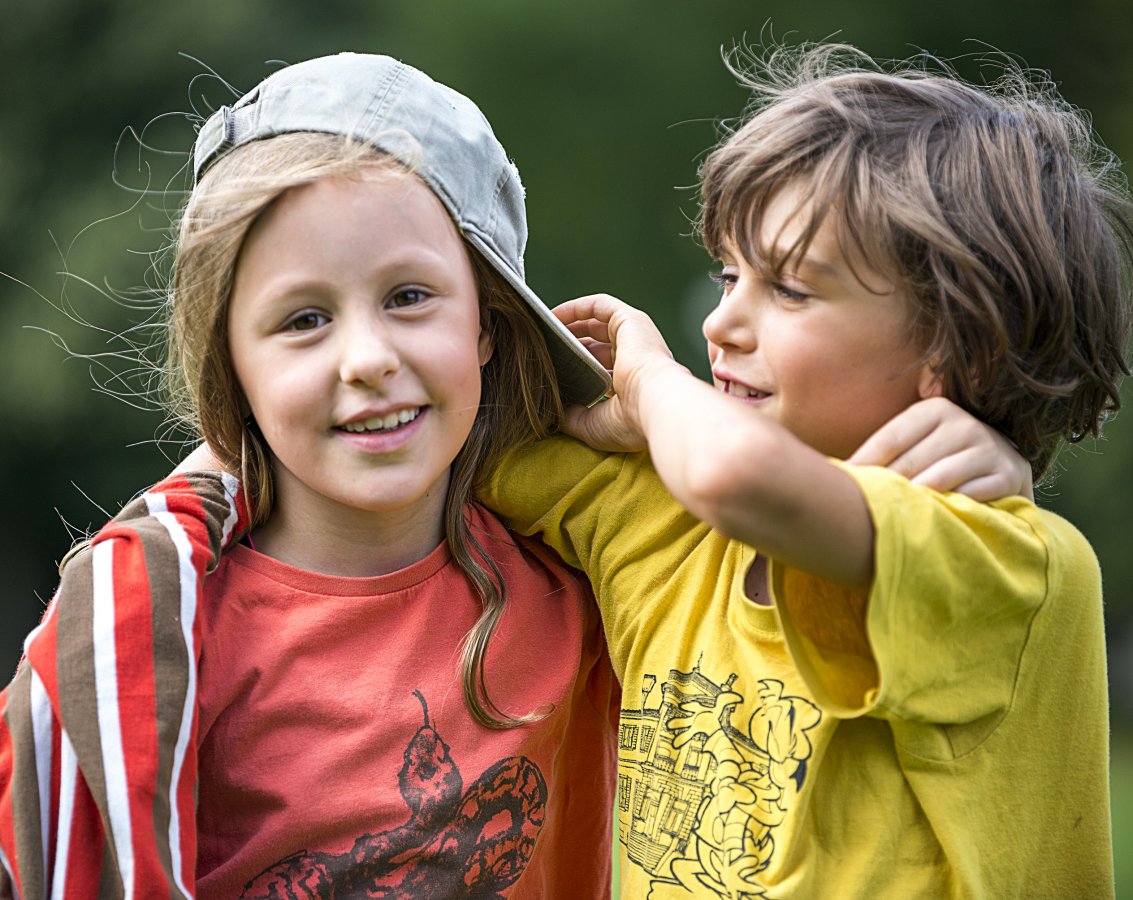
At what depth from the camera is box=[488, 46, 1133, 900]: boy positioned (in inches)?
75.1

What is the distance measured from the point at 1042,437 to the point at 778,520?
0.70 m

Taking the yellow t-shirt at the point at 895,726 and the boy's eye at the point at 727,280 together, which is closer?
the yellow t-shirt at the point at 895,726

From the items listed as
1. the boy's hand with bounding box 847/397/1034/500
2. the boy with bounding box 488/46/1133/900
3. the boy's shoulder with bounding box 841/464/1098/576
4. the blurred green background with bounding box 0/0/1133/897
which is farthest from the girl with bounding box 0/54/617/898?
the blurred green background with bounding box 0/0/1133/897

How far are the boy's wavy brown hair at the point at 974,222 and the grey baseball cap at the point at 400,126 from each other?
1.30 ft

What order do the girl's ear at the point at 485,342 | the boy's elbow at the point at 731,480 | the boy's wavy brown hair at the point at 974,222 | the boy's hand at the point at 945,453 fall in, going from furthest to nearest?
the girl's ear at the point at 485,342 → the boy's wavy brown hair at the point at 974,222 → the boy's hand at the point at 945,453 → the boy's elbow at the point at 731,480

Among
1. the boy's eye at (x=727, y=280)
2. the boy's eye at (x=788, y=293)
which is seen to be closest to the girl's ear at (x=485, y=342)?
the boy's eye at (x=727, y=280)

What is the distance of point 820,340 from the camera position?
2.19m

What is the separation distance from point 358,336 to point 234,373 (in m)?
0.30

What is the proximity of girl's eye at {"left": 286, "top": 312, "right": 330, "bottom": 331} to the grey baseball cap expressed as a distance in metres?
0.28

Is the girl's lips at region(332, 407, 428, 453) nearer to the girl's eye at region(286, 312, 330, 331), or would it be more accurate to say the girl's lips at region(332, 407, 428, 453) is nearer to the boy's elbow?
the girl's eye at region(286, 312, 330, 331)

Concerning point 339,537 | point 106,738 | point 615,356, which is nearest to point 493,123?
point 615,356

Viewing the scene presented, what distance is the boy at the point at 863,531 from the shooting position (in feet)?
6.26

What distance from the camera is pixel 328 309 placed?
2.21 metres

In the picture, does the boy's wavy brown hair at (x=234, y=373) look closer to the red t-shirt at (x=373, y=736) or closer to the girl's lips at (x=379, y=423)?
the red t-shirt at (x=373, y=736)
